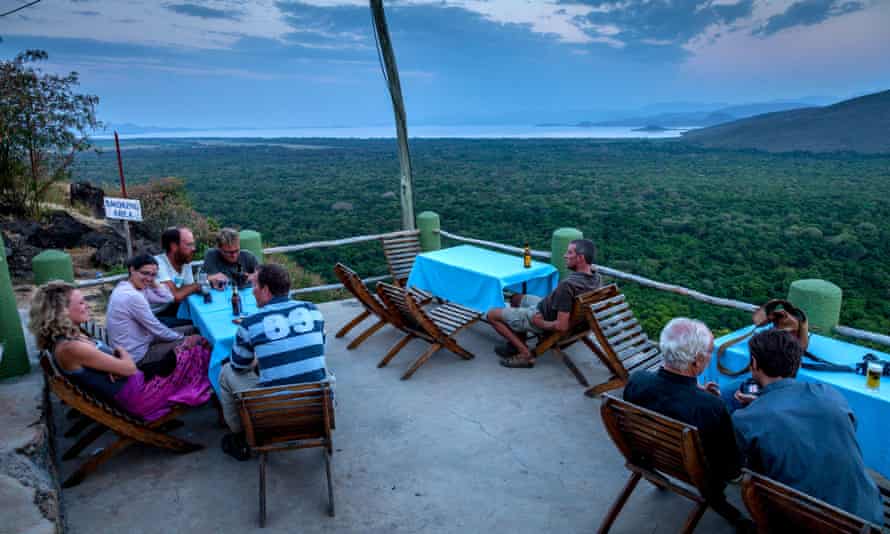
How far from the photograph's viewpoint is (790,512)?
1870 millimetres

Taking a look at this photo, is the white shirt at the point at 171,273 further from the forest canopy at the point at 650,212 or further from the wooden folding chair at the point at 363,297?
the forest canopy at the point at 650,212

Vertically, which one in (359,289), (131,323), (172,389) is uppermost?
(131,323)

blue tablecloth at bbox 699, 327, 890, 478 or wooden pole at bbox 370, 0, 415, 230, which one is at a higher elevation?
wooden pole at bbox 370, 0, 415, 230

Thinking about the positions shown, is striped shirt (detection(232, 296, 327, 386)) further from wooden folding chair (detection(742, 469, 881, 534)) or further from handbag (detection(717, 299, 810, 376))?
handbag (detection(717, 299, 810, 376))

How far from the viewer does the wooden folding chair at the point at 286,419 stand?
276 centimetres

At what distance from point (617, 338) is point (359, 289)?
83.1 inches

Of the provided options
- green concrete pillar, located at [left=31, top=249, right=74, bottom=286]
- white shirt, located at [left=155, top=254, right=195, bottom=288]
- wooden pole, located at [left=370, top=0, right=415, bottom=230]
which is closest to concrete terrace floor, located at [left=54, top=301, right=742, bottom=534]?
white shirt, located at [left=155, top=254, right=195, bottom=288]

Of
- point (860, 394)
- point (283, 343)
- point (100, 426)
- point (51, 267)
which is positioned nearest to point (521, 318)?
point (283, 343)

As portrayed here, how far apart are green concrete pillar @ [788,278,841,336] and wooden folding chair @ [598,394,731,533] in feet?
6.29

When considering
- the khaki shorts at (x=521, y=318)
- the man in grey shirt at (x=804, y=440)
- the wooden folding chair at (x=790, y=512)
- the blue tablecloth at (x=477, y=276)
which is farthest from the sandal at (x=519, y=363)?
the wooden folding chair at (x=790, y=512)

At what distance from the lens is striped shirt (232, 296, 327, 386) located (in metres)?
2.94

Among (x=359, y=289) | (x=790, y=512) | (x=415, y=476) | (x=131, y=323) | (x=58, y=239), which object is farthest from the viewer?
(x=58, y=239)

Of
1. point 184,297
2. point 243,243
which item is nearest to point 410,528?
point 184,297

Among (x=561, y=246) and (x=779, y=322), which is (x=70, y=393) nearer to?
(x=779, y=322)
